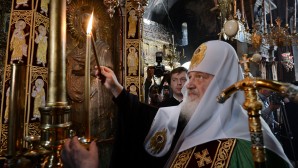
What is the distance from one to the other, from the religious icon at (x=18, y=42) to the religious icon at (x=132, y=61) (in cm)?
214

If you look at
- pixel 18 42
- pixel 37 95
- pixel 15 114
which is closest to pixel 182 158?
pixel 15 114

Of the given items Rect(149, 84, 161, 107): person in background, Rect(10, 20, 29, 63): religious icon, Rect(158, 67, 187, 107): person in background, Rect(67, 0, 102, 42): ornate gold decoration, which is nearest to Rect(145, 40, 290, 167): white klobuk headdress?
Rect(158, 67, 187, 107): person in background

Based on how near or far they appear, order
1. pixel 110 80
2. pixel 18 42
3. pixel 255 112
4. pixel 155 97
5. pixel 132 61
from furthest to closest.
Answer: pixel 132 61 < pixel 155 97 < pixel 18 42 < pixel 110 80 < pixel 255 112

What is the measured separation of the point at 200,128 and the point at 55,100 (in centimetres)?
118

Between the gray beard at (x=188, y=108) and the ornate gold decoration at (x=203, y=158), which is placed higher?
the gray beard at (x=188, y=108)

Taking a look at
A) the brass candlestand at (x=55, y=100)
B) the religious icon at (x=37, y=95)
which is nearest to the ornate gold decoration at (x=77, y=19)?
the religious icon at (x=37, y=95)

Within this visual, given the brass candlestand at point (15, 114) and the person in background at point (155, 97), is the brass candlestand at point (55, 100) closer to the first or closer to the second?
the brass candlestand at point (15, 114)

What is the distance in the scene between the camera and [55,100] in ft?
2.24

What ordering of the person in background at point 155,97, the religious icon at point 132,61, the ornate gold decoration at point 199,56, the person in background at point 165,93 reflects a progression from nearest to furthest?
1. the ornate gold decoration at point 199,56
2. the person in background at point 155,97
3. the religious icon at point 132,61
4. the person in background at point 165,93

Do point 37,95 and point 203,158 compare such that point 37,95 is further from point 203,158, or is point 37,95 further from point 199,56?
point 203,158

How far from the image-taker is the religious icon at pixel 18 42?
3244mm

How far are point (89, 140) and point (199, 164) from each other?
3.36 feet

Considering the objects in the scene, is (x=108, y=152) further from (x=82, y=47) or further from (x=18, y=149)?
(x=18, y=149)

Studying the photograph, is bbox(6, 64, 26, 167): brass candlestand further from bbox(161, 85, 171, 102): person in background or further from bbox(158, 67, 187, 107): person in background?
bbox(161, 85, 171, 102): person in background
